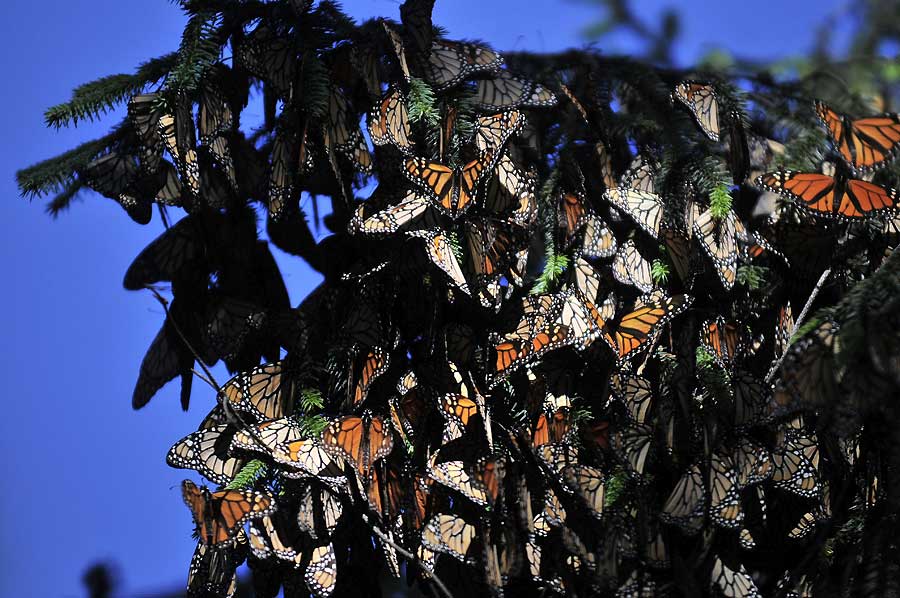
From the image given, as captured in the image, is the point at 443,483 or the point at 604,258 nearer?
the point at 443,483

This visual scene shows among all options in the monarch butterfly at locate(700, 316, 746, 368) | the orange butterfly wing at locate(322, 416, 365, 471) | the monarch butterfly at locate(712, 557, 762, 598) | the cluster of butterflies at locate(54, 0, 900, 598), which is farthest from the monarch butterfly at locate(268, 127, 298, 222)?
the monarch butterfly at locate(712, 557, 762, 598)

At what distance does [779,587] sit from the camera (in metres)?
0.89

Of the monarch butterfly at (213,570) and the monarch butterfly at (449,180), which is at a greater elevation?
the monarch butterfly at (449,180)

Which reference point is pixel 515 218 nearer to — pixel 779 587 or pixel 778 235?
pixel 778 235

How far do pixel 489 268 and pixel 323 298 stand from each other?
174 millimetres

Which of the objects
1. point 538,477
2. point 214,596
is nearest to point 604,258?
point 538,477

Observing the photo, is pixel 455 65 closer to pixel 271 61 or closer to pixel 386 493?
pixel 271 61

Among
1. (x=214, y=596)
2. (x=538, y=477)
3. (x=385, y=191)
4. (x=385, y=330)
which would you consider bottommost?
(x=214, y=596)

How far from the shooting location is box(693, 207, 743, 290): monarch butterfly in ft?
2.93

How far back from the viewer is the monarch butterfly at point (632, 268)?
93 cm

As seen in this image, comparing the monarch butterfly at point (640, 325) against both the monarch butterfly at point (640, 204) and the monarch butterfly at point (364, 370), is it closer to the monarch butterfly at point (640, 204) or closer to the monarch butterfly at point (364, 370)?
the monarch butterfly at point (640, 204)

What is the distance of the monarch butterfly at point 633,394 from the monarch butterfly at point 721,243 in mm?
124

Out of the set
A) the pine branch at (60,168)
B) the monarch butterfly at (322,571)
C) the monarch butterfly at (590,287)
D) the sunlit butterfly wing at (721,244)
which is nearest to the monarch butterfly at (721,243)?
the sunlit butterfly wing at (721,244)

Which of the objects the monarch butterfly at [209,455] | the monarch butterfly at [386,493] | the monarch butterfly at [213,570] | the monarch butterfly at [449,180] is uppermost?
the monarch butterfly at [449,180]
